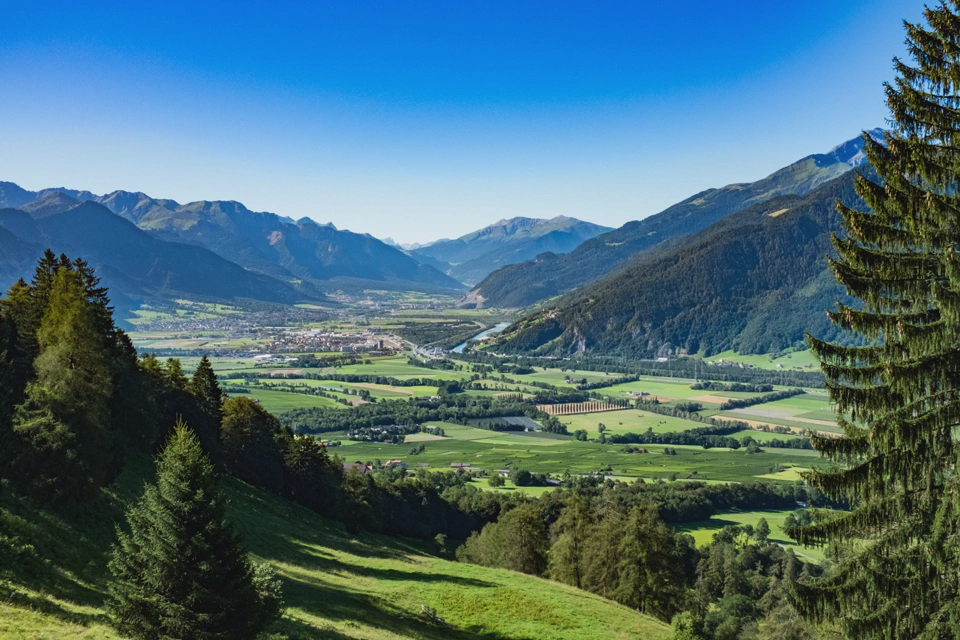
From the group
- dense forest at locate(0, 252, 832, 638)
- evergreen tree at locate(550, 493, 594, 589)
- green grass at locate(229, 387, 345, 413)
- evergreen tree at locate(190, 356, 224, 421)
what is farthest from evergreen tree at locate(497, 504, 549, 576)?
green grass at locate(229, 387, 345, 413)

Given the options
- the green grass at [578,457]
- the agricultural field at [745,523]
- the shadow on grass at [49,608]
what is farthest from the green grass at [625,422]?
the shadow on grass at [49,608]

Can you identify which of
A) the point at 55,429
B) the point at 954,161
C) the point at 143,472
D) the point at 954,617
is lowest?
the point at 143,472

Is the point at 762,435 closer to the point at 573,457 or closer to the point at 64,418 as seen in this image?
the point at 573,457

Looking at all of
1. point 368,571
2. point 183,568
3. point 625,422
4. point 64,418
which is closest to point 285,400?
point 625,422

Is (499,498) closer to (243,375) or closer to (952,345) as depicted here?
(952,345)

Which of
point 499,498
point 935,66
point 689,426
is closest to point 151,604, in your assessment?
point 935,66

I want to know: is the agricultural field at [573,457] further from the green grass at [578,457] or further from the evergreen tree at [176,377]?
the evergreen tree at [176,377]
